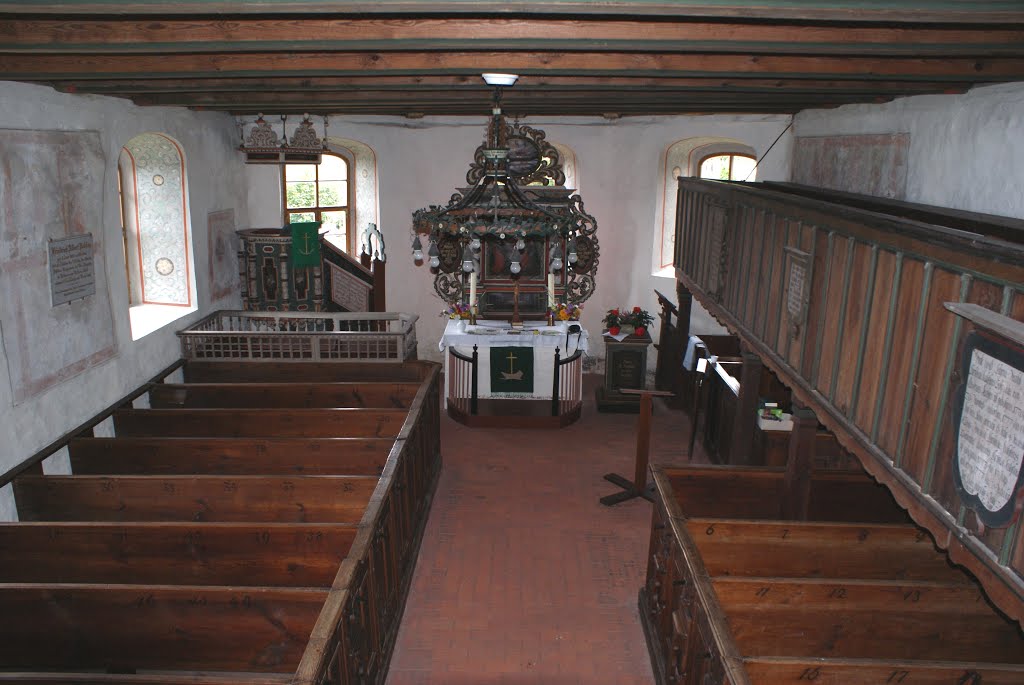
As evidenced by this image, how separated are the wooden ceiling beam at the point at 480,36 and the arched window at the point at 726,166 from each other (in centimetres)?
879

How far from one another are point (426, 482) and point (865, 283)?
5330 mm

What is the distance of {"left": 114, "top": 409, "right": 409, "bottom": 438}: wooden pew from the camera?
774 centimetres

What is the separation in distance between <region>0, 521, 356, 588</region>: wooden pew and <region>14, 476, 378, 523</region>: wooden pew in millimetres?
730

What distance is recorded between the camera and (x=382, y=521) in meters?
5.57

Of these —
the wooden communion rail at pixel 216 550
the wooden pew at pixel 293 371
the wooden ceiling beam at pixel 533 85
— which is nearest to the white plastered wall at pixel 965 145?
the wooden ceiling beam at pixel 533 85

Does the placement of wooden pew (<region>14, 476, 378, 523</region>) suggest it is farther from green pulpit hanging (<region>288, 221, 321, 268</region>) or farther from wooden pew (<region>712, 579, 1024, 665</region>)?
green pulpit hanging (<region>288, 221, 321, 268</region>)

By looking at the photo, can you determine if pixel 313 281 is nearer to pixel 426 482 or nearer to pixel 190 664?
pixel 426 482

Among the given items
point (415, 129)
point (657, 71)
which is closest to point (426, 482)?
point (657, 71)

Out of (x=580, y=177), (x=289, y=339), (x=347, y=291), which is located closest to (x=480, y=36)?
(x=289, y=339)

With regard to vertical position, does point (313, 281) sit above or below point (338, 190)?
below

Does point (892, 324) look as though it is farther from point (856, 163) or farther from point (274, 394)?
point (274, 394)

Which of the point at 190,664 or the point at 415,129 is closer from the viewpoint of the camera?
the point at 190,664

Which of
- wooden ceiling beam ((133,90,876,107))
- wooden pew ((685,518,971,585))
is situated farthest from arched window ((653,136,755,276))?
wooden pew ((685,518,971,585))

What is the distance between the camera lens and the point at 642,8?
118 inches
